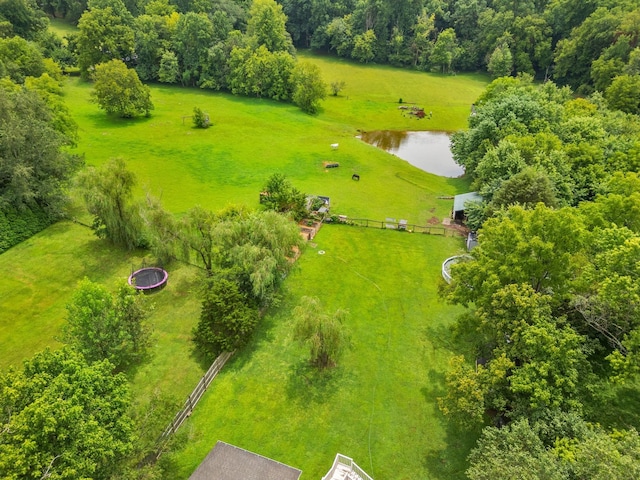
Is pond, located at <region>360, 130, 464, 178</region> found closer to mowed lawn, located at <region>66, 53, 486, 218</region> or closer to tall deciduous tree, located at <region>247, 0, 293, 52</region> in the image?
mowed lawn, located at <region>66, 53, 486, 218</region>

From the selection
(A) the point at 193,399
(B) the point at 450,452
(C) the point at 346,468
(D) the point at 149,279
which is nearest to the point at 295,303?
(A) the point at 193,399

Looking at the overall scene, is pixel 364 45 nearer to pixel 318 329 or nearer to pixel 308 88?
pixel 308 88

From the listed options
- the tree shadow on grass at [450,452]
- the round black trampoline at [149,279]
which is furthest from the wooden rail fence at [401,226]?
the tree shadow on grass at [450,452]

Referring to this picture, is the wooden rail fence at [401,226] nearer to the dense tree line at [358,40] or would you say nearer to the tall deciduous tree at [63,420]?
the tall deciduous tree at [63,420]

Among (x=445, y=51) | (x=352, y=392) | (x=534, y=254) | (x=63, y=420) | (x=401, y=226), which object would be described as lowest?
(x=352, y=392)

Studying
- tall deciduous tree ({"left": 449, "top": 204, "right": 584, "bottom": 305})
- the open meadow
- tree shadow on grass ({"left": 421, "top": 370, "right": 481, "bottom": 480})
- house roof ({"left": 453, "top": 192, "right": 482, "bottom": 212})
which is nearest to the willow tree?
the open meadow

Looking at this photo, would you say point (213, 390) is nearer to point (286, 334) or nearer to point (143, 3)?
point (286, 334)

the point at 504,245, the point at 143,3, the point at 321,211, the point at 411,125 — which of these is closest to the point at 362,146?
the point at 411,125
